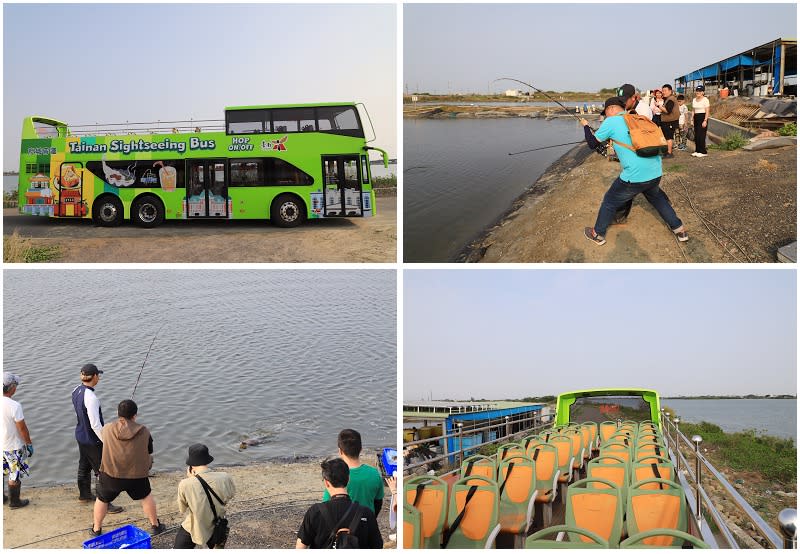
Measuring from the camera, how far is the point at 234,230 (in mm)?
7059

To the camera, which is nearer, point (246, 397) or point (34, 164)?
point (246, 397)

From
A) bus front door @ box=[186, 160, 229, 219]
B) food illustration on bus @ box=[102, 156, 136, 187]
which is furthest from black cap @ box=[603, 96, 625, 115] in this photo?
food illustration on bus @ box=[102, 156, 136, 187]

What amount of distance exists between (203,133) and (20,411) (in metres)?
4.14

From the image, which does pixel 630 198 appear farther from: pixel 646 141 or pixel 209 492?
pixel 209 492

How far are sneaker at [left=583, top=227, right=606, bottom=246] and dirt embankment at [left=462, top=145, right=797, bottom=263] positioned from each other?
0.10ft

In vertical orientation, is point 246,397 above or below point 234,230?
below

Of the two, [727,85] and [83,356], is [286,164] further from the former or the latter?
[727,85]

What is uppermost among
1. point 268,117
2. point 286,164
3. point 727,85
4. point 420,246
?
point 727,85

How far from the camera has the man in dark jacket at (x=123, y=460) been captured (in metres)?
3.51

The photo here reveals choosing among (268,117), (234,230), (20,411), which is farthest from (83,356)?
(268,117)

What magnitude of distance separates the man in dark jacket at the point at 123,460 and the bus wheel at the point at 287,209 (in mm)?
4012

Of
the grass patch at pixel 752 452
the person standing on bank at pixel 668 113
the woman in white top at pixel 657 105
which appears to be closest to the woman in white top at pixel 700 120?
the person standing on bank at pixel 668 113

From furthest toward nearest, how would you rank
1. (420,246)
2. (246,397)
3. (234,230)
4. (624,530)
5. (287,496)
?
1. (234,230)
2. (246,397)
3. (420,246)
4. (287,496)
5. (624,530)

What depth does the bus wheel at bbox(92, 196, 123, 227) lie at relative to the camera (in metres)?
7.41
